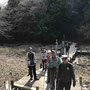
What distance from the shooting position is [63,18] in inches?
938

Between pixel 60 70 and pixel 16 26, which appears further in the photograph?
pixel 16 26

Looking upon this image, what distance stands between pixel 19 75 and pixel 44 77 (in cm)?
276

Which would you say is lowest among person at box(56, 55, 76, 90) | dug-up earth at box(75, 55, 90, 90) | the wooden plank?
dug-up earth at box(75, 55, 90, 90)

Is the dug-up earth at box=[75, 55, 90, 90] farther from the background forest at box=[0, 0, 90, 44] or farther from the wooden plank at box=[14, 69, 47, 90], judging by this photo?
the background forest at box=[0, 0, 90, 44]

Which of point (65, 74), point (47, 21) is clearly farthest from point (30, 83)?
point (47, 21)

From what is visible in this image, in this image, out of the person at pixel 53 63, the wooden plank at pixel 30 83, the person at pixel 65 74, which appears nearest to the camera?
the person at pixel 65 74

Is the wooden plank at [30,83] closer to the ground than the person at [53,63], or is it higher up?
closer to the ground

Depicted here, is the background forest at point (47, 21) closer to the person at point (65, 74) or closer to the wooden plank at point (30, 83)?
the wooden plank at point (30, 83)

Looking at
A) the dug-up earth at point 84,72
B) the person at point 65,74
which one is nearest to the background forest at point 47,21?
the dug-up earth at point 84,72

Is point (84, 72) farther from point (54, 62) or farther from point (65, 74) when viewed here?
point (65, 74)

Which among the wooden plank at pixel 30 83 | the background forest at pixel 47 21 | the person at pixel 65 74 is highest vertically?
the background forest at pixel 47 21

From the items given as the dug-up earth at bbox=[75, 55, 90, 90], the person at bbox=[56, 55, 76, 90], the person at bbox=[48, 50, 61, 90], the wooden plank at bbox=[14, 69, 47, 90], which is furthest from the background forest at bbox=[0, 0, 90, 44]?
the person at bbox=[56, 55, 76, 90]

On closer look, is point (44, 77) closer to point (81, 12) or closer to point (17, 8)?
point (17, 8)

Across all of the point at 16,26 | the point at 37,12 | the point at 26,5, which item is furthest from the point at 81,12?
the point at 16,26
